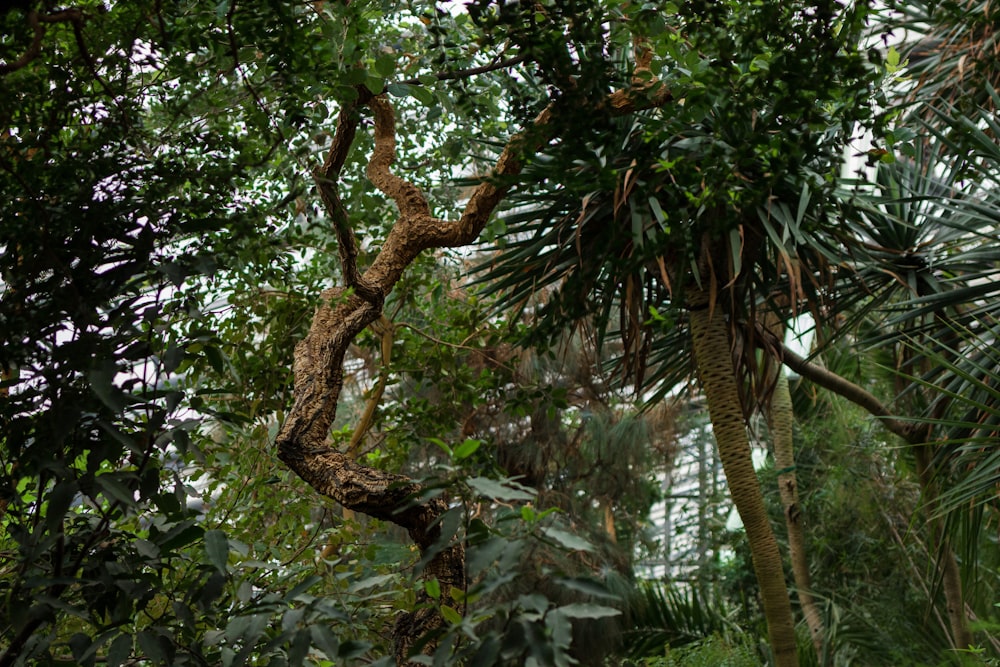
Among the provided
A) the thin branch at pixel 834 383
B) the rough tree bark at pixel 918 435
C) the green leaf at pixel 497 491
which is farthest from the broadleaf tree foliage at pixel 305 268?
the thin branch at pixel 834 383

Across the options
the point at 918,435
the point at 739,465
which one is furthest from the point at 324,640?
the point at 918,435

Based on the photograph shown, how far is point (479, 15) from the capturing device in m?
1.57

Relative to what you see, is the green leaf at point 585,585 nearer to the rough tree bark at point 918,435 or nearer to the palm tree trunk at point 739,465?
the palm tree trunk at point 739,465

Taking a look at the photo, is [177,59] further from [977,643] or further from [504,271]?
[977,643]

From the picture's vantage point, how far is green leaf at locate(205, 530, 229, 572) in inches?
51.4

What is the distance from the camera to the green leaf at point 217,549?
1.30m

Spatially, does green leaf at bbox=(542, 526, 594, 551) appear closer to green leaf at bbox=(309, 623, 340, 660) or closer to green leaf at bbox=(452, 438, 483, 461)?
green leaf at bbox=(452, 438, 483, 461)

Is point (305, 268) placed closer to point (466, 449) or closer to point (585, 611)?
point (466, 449)

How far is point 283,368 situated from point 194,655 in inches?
72.8

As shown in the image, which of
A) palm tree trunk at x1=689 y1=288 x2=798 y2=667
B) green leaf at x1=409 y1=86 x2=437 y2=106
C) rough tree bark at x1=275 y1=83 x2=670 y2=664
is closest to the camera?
rough tree bark at x1=275 y1=83 x2=670 y2=664

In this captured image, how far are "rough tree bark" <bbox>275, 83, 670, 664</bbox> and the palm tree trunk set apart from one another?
1.90 metres

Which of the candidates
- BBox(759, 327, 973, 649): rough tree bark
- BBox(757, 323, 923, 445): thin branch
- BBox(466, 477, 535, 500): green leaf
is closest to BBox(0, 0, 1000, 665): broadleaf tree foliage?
BBox(466, 477, 535, 500): green leaf

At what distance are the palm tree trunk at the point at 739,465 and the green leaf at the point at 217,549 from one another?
274 centimetres

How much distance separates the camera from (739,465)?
3826 millimetres
